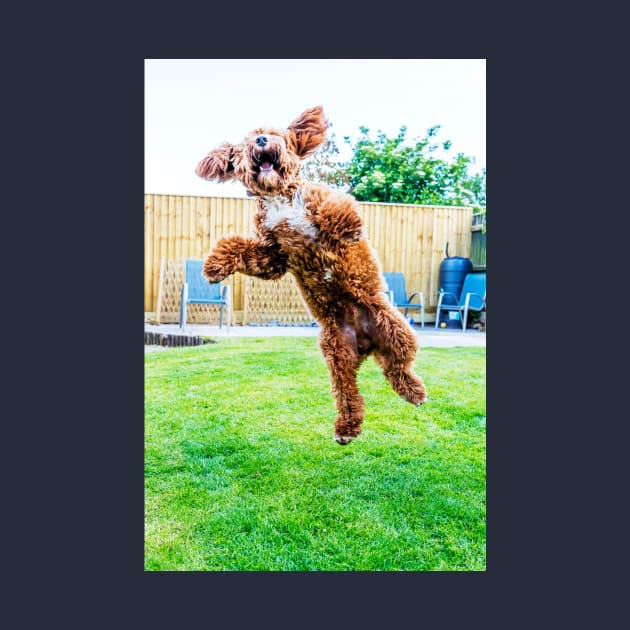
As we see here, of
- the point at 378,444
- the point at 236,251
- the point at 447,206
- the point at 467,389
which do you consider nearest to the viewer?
the point at 236,251

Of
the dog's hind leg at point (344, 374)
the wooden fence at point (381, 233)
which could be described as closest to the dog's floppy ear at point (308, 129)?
the dog's hind leg at point (344, 374)


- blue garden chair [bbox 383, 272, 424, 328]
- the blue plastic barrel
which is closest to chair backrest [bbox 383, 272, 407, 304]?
blue garden chair [bbox 383, 272, 424, 328]

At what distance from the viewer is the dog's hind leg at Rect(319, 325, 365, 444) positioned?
1744 millimetres

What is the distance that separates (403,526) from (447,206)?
5.45 ft

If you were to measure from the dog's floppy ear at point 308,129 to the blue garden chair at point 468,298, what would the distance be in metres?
1.38

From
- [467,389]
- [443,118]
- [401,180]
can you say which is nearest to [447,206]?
[401,180]

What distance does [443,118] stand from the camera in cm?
232

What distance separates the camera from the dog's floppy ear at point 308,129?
1.67 m

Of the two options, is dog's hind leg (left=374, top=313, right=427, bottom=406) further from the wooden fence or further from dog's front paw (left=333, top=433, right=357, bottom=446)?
the wooden fence

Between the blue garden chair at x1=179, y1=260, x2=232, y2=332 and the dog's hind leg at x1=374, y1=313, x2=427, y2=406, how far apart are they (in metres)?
1.18

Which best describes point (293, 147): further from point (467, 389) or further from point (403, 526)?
point (467, 389)

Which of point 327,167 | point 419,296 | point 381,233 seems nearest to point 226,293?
point 381,233

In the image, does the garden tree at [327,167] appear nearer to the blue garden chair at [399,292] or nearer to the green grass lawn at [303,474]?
the blue garden chair at [399,292]

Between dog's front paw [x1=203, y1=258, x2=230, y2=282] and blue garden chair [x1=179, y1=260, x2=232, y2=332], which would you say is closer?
dog's front paw [x1=203, y1=258, x2=230, y2=282]
